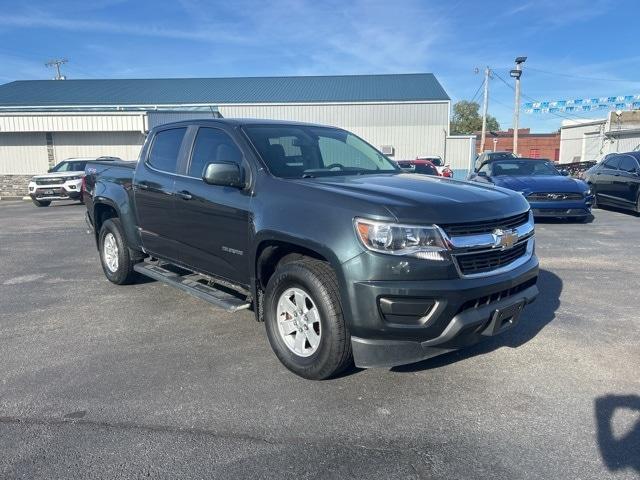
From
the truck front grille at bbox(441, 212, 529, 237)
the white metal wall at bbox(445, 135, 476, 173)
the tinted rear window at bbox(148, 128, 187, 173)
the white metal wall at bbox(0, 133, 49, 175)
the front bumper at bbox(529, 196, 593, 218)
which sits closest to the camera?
the truck front grille at bbox(441, 212, 529, 237)

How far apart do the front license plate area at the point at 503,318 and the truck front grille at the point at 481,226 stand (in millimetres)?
541

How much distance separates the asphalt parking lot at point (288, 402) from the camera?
106 inches

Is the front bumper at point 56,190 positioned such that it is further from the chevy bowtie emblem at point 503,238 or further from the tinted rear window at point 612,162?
the chevy bowtie emblem at point 503,238

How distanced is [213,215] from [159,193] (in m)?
1.04

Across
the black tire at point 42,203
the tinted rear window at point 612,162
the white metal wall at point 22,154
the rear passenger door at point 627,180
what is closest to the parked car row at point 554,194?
the rear passenger door at point 627,180

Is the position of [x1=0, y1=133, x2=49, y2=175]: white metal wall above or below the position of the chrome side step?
above

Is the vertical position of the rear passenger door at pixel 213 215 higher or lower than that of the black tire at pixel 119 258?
higher

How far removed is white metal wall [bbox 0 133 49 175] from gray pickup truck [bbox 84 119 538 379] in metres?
24.4

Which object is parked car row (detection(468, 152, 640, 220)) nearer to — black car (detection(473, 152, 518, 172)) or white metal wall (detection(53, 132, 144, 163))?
black car (detection(473, 152, 518, 172))

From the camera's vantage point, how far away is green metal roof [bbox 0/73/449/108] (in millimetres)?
31375

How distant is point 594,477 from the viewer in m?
2.53

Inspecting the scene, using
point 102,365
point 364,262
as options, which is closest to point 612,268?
point 364,262

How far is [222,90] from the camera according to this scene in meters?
Result: 34.0

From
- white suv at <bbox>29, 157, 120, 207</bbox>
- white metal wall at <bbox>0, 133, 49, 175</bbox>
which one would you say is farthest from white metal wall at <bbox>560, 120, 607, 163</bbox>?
white metal wall at <bbox>0, 133, 49, 175</bbox>
